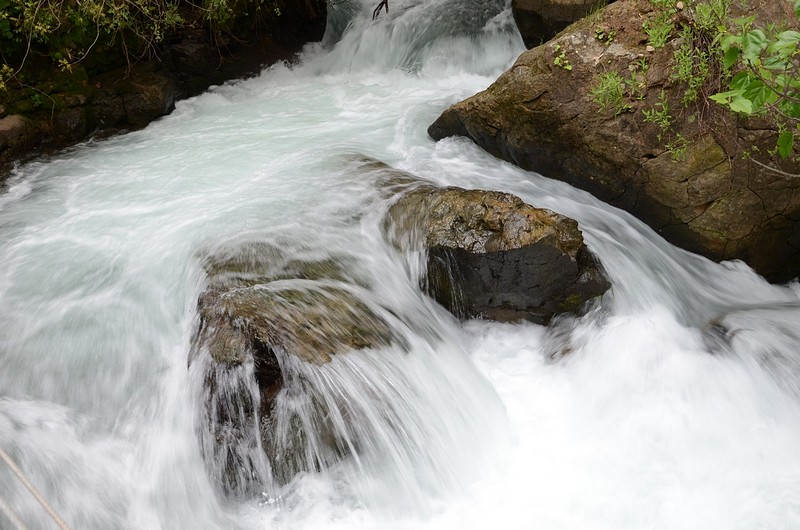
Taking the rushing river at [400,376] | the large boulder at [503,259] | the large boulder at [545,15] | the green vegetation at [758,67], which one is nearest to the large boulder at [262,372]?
the rushing river at [400,376]

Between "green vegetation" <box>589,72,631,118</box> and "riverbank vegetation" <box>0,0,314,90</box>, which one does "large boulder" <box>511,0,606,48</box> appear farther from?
"riverbank vegetation" <box>0,0,314,90</box>

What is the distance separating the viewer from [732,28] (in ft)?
14.8

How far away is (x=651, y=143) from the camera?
454 cm

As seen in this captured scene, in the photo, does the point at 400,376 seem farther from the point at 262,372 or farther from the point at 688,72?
the point at 688,72

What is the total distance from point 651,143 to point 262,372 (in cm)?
327

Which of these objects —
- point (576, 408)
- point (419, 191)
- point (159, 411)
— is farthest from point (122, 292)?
point (576, 408)

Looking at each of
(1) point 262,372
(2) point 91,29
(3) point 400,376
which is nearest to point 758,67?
(3) point 400,376

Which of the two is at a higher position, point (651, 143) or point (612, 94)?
point (612, 94)

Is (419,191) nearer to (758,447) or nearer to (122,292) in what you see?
(122,292)

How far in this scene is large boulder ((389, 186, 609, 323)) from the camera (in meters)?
3.72

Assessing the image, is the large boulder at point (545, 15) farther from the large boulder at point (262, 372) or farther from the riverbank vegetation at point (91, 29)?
the large boulder at point (262, 372)

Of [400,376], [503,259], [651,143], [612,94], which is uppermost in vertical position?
[612,94]

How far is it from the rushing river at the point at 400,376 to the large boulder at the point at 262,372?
0.10m

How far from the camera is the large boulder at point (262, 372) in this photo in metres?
3.03
